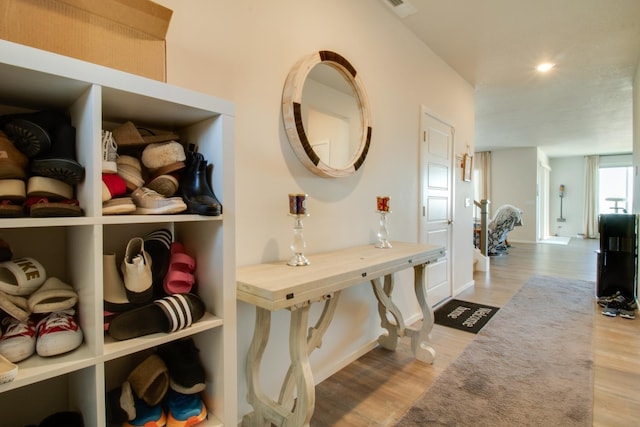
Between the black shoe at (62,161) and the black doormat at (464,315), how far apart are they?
9.25 feet

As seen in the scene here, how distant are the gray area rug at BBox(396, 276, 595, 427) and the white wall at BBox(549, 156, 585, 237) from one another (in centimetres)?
850

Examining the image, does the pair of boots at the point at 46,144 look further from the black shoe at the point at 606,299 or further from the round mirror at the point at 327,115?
the black shoe at the point at 606,299

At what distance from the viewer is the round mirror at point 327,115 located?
1660 millimetres

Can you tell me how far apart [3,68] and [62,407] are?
0.92 meters

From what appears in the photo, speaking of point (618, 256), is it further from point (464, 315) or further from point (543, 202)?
point (543, 202)

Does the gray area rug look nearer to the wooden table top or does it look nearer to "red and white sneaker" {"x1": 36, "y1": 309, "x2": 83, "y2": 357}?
A: the wooden table top

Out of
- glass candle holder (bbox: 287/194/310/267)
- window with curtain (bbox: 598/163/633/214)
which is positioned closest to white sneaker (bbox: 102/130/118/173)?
glass candle holder (bbox: 287/194/310/267)

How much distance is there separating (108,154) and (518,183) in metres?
9.58

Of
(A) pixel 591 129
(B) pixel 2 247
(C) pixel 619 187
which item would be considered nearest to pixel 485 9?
(B) pixel 2 247

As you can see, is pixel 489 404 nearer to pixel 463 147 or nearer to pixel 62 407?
pixel 62 407

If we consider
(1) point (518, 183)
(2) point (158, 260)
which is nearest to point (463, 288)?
(2) point (158, 260)

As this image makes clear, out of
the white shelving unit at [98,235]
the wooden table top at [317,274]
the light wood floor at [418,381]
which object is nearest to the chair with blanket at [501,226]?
the light wood floor at [418,381]

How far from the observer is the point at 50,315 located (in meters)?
0.78

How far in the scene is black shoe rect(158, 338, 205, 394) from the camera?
94 centimetres
